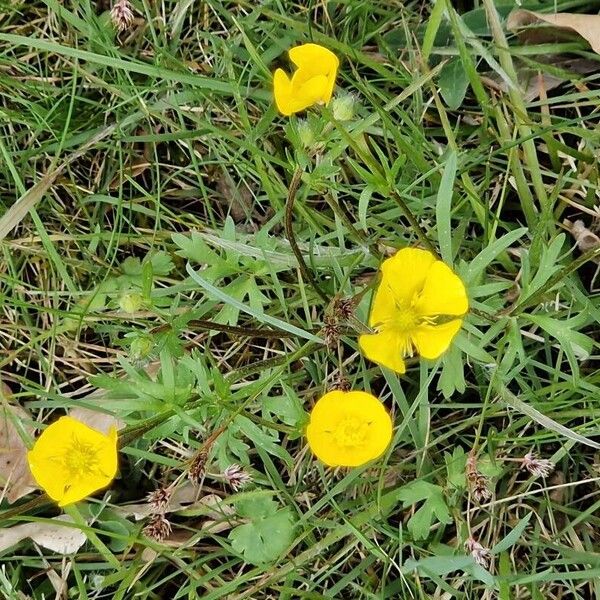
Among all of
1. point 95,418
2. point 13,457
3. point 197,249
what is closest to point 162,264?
point 197,249

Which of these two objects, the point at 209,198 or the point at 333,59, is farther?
the point at 209,198

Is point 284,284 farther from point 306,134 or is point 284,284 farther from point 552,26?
point 552,26

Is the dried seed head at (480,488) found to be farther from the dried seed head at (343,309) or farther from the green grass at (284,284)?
the dried seed head at (343,309)

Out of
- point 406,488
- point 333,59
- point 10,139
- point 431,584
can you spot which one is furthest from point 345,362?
point 10,139

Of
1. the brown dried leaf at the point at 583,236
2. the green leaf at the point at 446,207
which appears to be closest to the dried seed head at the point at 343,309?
the green leaf at the point at 446,207

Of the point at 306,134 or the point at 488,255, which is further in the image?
the point at 488,255

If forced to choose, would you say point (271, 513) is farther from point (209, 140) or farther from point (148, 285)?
point (209, 140)
